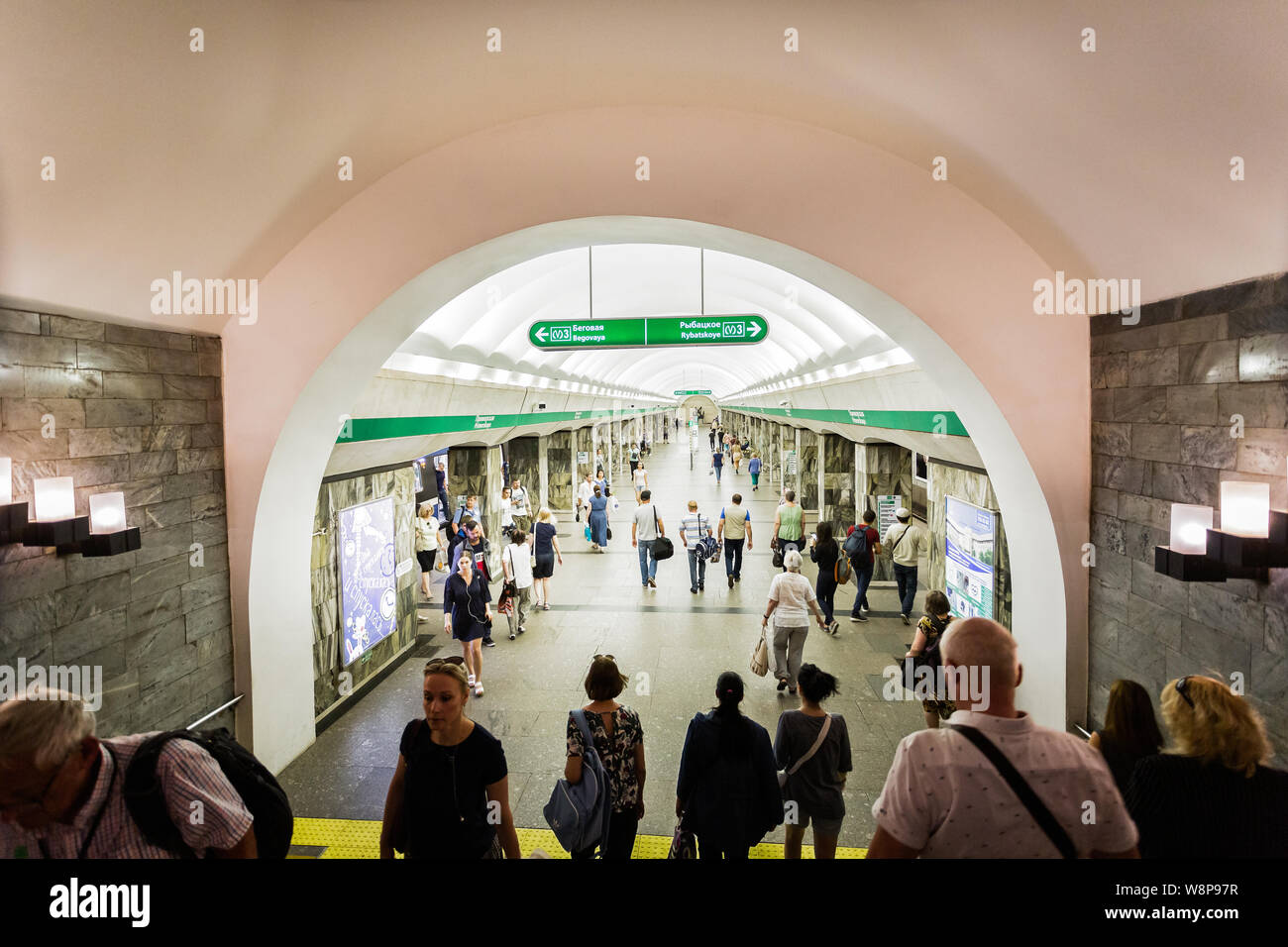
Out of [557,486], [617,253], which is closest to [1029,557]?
[617,253]

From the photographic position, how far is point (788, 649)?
18.1ft

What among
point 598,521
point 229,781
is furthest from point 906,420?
point 229,781

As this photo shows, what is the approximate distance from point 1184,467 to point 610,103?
12.2ft

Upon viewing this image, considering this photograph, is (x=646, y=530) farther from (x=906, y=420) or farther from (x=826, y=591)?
(x=906, y=420)

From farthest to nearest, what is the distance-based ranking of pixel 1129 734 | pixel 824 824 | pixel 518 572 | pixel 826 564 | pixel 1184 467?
pixel 826 564 < pixel 518 572 < pixel 824 824 < pixel 1184 467 < pixel 1129 734

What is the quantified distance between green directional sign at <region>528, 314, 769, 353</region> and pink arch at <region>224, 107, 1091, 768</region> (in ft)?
7.52

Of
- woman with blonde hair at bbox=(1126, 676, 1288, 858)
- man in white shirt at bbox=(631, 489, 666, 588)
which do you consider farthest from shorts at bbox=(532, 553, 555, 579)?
woman with blonde hair at bbox=(1126, 676, 1288, 858)

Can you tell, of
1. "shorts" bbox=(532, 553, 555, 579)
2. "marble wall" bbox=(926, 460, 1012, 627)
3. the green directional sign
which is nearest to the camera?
"marble wall" bbox=(926, 460, 1012, 627)

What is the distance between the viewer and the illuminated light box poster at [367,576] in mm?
6193

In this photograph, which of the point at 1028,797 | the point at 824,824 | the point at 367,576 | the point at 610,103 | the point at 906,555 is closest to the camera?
the point at 1028,797

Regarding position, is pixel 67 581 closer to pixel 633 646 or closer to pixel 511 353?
pixel 633 646

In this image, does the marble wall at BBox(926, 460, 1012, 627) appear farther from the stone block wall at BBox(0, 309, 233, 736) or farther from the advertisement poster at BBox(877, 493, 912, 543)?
the stone block wall at BBox(0, 309, 233, 736)

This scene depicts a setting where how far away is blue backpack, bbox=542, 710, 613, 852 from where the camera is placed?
269 centimetres

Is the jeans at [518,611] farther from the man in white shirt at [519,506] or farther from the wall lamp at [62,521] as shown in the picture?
the wall lamp at [62,521]
